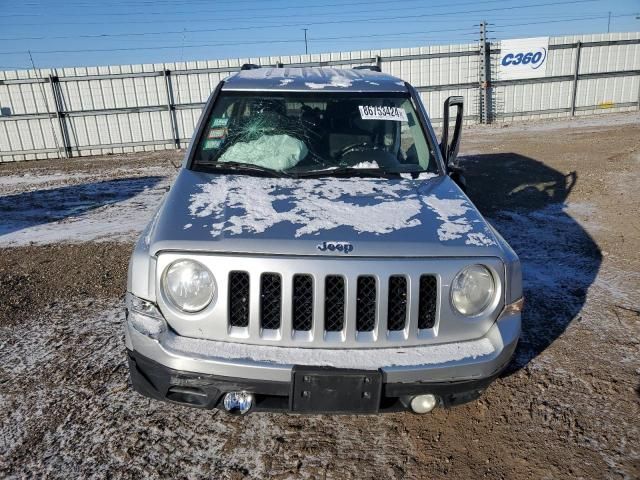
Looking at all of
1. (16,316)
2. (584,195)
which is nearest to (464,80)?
(584,195)

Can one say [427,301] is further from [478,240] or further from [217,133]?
[217,133]

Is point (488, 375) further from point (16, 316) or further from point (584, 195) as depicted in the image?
point (584, 195)

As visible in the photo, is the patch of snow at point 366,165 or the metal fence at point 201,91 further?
the metal fence at point 201,91

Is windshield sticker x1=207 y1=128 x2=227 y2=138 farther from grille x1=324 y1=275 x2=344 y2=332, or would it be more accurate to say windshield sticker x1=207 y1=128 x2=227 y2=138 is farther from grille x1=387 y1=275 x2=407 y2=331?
grille x1=387 y1=275 x2=407 y2=331

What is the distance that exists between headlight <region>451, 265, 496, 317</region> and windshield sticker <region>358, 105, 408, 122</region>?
1688mm

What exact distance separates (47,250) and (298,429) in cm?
435

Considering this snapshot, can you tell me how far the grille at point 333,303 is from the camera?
82.1 inches

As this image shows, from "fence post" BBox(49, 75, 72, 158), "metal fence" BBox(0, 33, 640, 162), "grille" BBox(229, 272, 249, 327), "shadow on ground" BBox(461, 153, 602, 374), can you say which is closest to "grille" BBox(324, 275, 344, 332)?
"grille" BBox(229, 272, 249, 327)

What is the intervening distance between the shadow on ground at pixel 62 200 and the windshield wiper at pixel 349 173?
5279 millimetres

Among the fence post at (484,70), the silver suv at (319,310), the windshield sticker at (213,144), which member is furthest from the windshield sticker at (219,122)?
the fence post at (484,70)

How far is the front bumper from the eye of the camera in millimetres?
2020

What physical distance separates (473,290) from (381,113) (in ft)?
5.81

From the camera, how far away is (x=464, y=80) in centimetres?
1709

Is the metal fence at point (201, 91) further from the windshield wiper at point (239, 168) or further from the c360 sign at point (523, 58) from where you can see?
the windshield wiper at point (239, 168)
